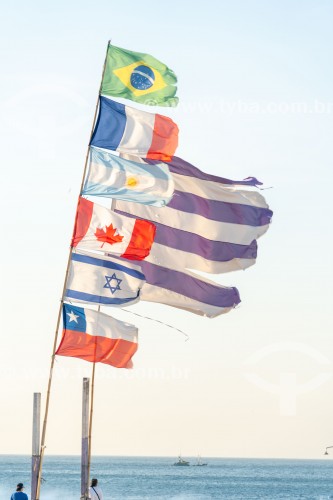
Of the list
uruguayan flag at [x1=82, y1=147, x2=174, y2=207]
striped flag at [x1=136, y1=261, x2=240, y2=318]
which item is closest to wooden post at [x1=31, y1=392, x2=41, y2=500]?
striped flag at [x1=136, y1=261, x2=240, y2=318]

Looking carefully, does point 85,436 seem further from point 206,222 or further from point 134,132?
→ point 134,132

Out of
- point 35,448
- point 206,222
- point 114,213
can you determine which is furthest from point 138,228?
point 35,448

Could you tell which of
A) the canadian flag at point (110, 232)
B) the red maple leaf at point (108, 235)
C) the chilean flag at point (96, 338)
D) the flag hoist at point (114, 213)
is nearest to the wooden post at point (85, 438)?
the flag hoist at point (114, 213)

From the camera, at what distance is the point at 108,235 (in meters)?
26.9

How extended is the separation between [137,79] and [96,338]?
19.4 feet

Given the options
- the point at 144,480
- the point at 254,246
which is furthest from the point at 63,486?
the point at 254,246

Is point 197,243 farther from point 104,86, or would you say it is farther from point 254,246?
point 104,86

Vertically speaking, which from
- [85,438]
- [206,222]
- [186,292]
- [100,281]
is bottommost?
[85,438]

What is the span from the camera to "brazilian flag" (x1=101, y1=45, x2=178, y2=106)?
27.5 m

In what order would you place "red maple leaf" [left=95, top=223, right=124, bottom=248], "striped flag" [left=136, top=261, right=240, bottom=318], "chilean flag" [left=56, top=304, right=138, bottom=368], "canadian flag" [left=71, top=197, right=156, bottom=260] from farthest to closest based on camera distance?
1. "striped flag" [left=136, top=261, right=240, bottom=318]
2. "red maple leaf" [left=95, top=223, right=124, bottom=248]
3. "canadian flag" [left=71, top=197, right=156, bottom=260]
4. "chilean flag" [left=56, top=304, right=138, bottom=368]

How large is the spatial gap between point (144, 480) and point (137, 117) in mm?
145144

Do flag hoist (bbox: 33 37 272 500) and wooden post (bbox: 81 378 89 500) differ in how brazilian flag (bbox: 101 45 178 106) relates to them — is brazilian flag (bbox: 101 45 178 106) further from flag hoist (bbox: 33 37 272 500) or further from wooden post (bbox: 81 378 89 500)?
wooden post (bbox: 81 378 89 500)

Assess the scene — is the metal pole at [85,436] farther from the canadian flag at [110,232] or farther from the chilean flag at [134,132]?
the chilean flag at [134,132]

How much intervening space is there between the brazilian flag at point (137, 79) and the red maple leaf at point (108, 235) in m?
3.06
